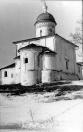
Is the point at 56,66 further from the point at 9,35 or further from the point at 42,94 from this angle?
the point at 9,35

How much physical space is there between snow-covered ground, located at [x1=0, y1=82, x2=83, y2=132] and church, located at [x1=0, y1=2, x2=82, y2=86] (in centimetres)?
575

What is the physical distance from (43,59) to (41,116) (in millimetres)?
7853

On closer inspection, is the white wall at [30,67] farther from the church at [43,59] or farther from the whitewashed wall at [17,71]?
the whitewashed wall at [17,71]

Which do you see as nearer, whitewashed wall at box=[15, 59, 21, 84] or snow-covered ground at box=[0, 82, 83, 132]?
snow-covered ground at box=[0, 82, 83, 132]

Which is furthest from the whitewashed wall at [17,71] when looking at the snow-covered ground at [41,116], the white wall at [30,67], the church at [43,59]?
the snow-covered ground at [41,116]

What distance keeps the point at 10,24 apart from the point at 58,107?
312 cm

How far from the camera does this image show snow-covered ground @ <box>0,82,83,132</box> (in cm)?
734

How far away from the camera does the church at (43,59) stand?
15219mm

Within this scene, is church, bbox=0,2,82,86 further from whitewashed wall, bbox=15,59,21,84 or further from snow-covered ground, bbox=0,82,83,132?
snow-covered ground, bbox=0,82,83,132

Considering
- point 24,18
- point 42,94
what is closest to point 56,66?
point 42,94

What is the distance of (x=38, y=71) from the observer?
50.1 ft

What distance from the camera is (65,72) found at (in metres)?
16.9

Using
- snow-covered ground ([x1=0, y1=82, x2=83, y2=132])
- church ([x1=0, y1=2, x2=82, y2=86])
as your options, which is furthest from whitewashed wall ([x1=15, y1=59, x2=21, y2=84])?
snow-covered ground ([x1=0, y1=82, x2=83, y2=132])

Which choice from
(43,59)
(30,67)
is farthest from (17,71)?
(43,59)
